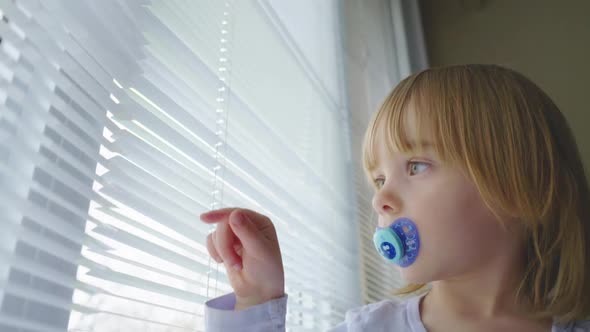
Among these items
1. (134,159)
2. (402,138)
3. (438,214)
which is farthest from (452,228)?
(134,159)

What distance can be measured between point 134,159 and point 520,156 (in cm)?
58

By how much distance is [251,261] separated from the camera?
2.19 feet

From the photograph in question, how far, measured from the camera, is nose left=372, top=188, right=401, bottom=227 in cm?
69

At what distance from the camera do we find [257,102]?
920 millimetres

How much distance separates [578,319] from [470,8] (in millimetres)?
1934

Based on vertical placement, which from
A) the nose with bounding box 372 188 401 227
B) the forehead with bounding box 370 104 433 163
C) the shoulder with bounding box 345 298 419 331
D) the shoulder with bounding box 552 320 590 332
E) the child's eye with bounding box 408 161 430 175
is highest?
the forehead with bounding box 370 104 433 163

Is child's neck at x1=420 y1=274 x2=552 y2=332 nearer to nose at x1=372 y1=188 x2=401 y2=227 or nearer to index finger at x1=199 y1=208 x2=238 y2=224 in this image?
nose at x1=372 y1=188 x2=401 y2=227

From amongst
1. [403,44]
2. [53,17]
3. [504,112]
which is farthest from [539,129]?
[403,44]

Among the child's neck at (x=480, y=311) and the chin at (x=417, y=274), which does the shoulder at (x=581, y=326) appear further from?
the chin at (x=417, y=274)

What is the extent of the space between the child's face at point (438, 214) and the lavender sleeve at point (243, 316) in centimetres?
19

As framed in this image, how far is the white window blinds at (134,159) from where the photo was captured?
1.49ft

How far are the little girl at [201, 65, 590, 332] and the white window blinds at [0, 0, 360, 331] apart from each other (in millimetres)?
87

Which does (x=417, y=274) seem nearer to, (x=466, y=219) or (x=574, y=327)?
(x=466, y=219)

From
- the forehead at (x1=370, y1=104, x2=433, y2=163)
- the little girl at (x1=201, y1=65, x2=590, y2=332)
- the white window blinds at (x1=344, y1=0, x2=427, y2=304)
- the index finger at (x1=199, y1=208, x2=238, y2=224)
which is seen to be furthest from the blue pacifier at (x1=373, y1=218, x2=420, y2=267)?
the white window blinds at (x1=344, y1=0, x2=427, y2=304)
